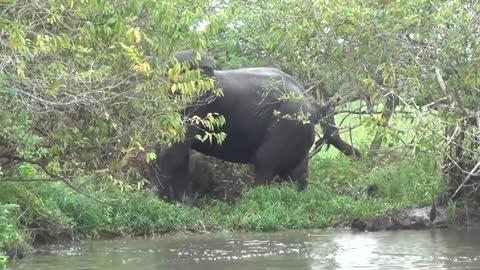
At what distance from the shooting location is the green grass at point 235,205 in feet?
40.8

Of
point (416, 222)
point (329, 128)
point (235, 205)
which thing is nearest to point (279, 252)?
point (416, 222)

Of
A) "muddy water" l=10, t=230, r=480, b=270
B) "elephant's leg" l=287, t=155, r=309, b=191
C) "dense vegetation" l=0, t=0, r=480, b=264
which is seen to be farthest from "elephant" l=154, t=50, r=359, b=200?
"muddy water" l=10, t=230, r=480, b=270

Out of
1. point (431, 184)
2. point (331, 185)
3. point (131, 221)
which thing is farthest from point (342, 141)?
point (131, 221)

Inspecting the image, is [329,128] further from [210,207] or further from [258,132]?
[210,207]

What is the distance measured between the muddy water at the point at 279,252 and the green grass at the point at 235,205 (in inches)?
13.7

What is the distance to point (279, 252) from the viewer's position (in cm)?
1166

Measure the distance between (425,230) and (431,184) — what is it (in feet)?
3.75

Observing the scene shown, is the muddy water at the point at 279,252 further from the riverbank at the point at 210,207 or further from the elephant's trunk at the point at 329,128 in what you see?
the elephant's trunk at the point at 329,128

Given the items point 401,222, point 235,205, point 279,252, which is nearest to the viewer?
point 279,252

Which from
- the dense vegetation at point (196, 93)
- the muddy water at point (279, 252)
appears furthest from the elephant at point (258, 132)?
the muddy water at point (279, 252)

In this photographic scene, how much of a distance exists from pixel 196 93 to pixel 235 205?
2827mm

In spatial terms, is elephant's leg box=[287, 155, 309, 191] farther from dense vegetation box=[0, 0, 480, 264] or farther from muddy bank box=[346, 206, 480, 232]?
muddy bank box=[346, 206, 480, 232]

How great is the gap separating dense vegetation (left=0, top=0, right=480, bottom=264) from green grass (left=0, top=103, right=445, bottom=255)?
0.02 m

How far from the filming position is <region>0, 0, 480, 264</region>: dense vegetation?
8.77 meters
